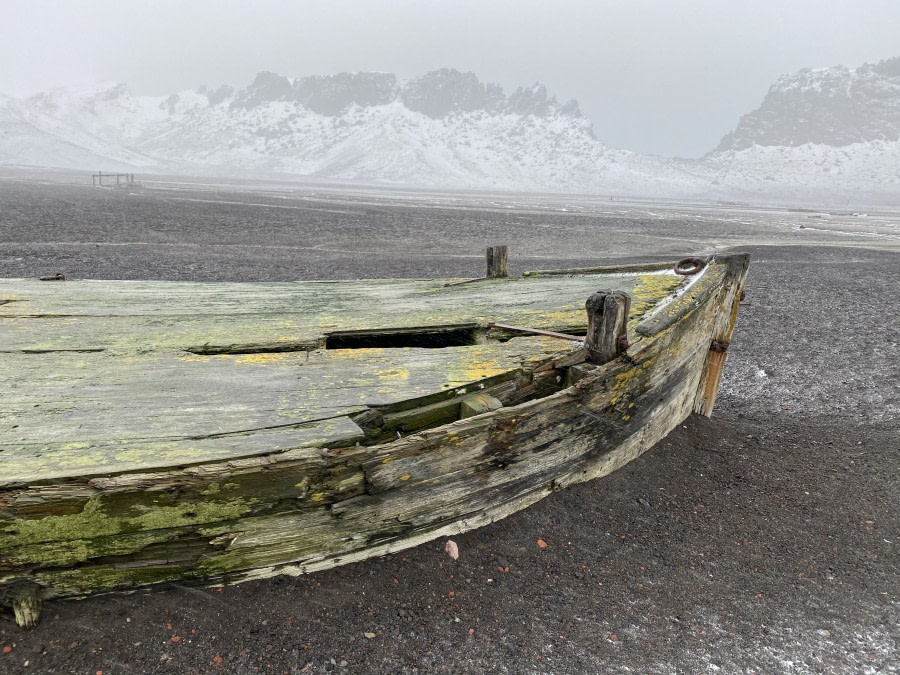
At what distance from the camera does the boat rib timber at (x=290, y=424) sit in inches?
97.9

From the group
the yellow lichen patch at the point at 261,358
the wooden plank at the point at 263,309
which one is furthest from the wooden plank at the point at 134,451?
the wooden plank at the point at 263,309

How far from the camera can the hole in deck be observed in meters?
4.43

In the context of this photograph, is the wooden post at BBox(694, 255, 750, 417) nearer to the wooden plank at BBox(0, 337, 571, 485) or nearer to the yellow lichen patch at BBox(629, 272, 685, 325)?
the yellow lichen patch at BBox(629, 272, 685, 325)

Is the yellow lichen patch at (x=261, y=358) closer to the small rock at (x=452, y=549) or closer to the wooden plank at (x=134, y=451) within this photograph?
the wooden plank at (x=134, y=451)

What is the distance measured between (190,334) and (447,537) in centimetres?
240

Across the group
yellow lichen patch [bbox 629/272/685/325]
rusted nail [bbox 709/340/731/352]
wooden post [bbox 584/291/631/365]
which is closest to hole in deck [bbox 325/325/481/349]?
wooden post [bbox 584/291/631/365]

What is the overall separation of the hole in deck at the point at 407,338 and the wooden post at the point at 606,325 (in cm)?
109

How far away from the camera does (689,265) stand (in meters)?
6.21

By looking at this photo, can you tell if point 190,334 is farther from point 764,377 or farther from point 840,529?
point 764,377

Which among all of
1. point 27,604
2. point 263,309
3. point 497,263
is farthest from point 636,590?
point 497,263

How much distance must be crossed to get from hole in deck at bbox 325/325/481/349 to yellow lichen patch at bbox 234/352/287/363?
0.52 m

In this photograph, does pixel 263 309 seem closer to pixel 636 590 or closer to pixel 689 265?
pixel 636 590

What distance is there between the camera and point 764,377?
8.15m

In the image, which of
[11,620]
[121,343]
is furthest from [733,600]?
[121,343]
